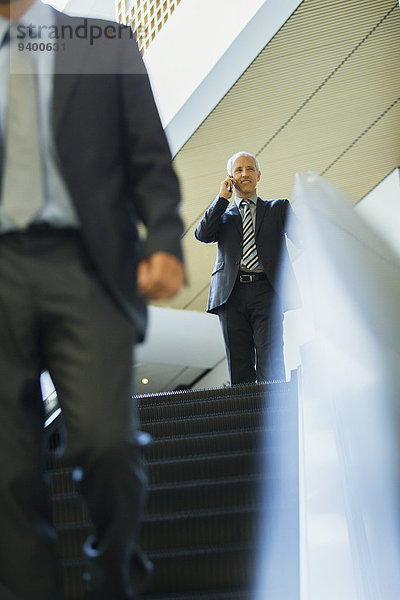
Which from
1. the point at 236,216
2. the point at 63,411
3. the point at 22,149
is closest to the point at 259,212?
the point at 236,216

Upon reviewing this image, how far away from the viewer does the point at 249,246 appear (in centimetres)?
495

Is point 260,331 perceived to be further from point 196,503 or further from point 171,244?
point 171,244

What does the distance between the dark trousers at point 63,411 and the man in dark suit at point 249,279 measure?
326 centimetres

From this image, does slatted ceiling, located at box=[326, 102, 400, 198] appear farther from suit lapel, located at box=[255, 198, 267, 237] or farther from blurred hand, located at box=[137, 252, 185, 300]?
blurred hand, located at box=[137, 252, 185, 300]

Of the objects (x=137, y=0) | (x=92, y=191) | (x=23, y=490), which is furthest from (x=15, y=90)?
(x=137, y=0)

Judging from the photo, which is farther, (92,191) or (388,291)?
(388,291)

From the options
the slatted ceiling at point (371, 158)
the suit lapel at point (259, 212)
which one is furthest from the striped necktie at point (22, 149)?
the slatted ceiling at point (371, 158)

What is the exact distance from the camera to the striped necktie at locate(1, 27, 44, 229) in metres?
1.54

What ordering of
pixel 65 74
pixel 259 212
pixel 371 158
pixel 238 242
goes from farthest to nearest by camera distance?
pixel 371 158 < pixel 259 212 < pixel 238 242 < pixel 65 74

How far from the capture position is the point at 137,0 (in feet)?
30.6

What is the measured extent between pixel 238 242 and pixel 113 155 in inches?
132

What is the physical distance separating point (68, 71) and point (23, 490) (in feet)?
2.85

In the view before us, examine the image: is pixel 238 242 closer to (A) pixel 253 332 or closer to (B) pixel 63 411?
(A) pixel 253 332

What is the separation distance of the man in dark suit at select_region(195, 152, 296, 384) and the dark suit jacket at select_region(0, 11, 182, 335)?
123 inches
